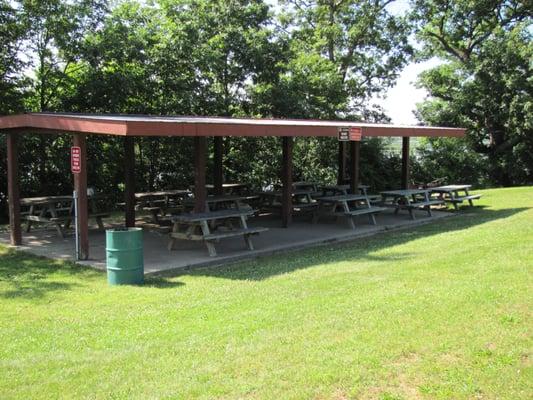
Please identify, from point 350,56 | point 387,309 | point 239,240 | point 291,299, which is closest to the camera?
point 387,309

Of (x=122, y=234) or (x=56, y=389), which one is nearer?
(x=56, y=389)

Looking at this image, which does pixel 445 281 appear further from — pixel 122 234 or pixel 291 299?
pixel 122 234

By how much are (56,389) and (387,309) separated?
10.1ft

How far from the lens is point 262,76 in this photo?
20.1 m

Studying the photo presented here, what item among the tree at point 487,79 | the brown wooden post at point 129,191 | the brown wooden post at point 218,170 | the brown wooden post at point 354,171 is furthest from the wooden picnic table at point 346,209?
the tree at point 487,79

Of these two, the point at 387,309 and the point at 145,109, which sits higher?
the point at 145,109

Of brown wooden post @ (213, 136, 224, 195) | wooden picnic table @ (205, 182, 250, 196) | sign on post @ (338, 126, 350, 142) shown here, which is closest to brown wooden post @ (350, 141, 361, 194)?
wooden picnic table @ (205, 182, 250, 196)

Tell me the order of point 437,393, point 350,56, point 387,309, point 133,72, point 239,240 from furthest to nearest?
1. point 350,56
2. point 133,72
3. point 239,240
4. point 387,309
5. point 437,393

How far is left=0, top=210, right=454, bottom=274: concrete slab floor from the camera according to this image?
9086 millimetres

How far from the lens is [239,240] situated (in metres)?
11.2

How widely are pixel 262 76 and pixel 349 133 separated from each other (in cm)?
884

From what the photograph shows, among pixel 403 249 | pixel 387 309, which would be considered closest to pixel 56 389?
pixel 387 309

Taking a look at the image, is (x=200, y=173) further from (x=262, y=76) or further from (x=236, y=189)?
(x=262, y=76)

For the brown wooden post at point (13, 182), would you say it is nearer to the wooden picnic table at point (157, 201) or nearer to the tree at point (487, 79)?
the wooden picnic table at point (157, 201)
